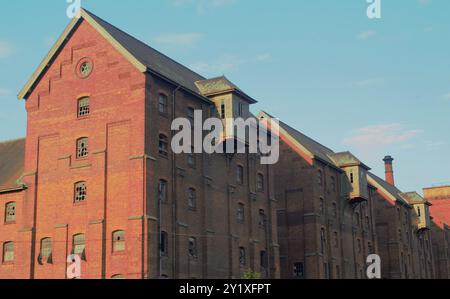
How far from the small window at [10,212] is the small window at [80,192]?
6457 mm

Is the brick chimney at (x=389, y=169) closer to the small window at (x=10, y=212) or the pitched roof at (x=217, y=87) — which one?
the pitched roof at (x=217, y=87)

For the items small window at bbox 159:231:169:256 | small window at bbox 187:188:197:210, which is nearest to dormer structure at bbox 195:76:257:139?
small window at bbox 187:188:197:210

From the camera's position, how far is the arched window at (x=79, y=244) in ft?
123

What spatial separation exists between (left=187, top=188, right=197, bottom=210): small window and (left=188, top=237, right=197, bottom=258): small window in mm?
1962

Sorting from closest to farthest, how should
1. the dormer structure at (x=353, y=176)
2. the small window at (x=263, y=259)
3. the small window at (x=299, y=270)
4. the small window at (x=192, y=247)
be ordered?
the small window at (x=192, y=247) < the small window at (x=263, y=259) < the small window at (x=299, y=270) < the dormer structure at (x=353, y=176)

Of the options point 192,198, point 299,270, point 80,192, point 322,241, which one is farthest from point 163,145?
point 322,241

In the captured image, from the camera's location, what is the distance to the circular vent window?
40.2m

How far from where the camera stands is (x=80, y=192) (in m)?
38.7

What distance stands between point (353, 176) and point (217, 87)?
22.2 metres

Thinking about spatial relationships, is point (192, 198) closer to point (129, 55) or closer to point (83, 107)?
point (83, 107)

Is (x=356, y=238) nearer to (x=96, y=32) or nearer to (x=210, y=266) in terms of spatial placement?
(x=210, y=266)

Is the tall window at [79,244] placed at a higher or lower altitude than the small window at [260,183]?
lower

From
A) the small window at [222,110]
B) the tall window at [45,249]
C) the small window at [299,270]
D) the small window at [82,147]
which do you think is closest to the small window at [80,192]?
the small window at [82,147]

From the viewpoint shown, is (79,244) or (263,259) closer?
(79,244)
